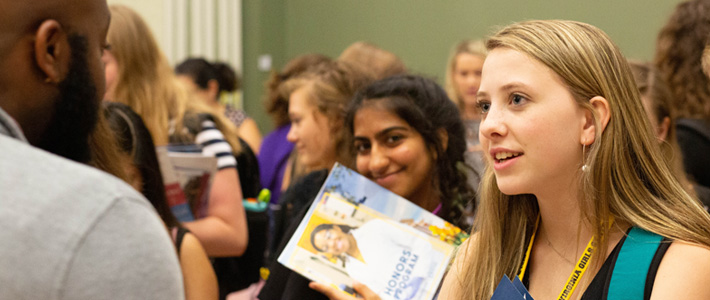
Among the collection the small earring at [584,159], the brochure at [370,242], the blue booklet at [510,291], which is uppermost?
the small earring at [584,159]

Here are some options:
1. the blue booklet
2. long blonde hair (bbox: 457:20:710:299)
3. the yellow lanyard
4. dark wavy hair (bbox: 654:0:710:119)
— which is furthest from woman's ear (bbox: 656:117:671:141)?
the blue booklet

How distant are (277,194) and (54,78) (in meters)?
3.42

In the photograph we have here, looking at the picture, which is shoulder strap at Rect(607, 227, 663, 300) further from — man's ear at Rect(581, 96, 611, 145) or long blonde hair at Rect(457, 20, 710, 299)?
man's ear at Rect(581, 96, 611, 145)

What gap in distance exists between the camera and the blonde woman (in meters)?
3.04

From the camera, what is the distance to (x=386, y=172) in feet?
8.14

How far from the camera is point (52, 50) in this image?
99 cm

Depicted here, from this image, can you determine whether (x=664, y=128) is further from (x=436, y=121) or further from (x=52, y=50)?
(x=52, y=50)

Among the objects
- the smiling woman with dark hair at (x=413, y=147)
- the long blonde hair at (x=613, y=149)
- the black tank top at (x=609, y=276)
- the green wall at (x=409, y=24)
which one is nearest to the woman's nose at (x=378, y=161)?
the smiling woman with dark hair at (x=413, y=147)

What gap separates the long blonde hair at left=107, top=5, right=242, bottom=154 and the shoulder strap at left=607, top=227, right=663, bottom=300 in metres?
2.09

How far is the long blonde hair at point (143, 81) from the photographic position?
3.12m

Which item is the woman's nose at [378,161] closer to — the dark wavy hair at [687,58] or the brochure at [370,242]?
the brochure at [370,242]

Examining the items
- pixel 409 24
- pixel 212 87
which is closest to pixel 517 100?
pixel 212 87

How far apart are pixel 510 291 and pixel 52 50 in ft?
3.26

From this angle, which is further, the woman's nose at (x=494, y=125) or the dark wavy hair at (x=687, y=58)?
the dark wavy hair at (x=687, y=58)
